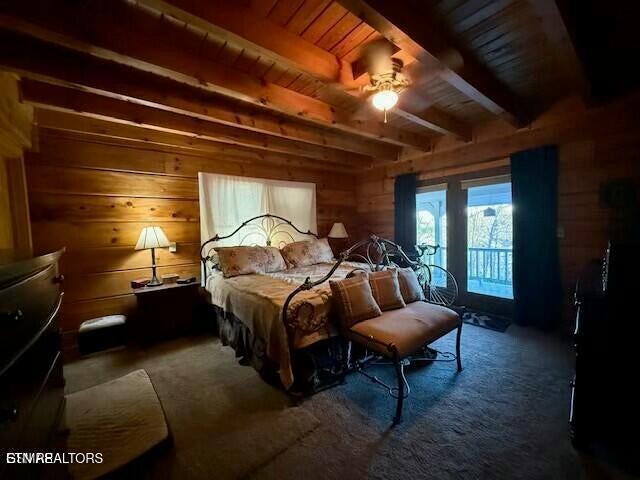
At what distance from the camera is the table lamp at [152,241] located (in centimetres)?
293

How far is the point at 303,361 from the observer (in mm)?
2100

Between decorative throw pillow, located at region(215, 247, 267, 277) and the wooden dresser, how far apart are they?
6.32ft

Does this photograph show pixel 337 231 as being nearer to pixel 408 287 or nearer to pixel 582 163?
pixel 408 287

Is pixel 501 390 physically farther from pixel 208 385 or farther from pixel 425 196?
pixel 425 196

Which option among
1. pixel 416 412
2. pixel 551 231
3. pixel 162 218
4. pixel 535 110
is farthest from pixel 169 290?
pixel 535 110

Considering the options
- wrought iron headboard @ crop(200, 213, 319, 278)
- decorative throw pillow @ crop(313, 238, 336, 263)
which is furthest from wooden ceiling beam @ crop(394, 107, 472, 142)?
wrought iron headboard @ crop(200, 213, 319, 278)

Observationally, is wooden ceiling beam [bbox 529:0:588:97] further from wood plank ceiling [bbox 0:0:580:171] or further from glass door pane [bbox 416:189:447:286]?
glass door pane [bbox 416:189:447:286]

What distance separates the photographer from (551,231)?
2947 mm

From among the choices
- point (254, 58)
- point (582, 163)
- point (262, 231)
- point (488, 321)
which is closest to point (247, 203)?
point (262, 231)

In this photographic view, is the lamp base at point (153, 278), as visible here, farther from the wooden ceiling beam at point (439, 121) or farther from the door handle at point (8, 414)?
the wooden ceiling beam at point (439, 121)

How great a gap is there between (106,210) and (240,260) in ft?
5.20

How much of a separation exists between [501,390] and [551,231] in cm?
196

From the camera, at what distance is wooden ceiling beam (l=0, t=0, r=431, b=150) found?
1.36 m

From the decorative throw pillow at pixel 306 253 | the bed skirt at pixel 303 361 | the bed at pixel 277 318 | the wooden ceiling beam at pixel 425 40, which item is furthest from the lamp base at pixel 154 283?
the wooden ceiling beam at pixel 425 40
